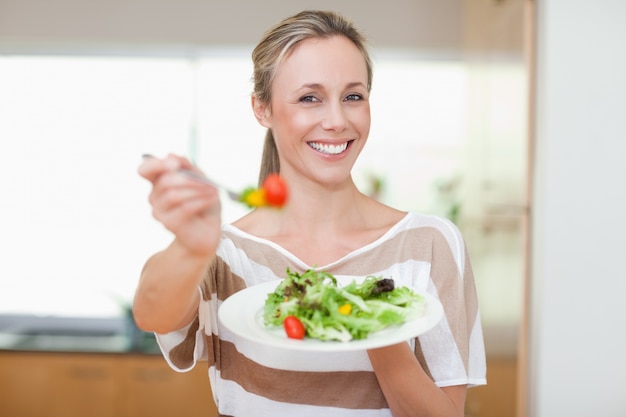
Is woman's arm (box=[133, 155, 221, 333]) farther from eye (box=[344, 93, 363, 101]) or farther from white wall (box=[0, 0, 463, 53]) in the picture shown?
white wall (box=[0, 0, 463, 53])

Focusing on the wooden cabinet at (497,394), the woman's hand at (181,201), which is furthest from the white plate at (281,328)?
the wooden cabinet at (497,394)

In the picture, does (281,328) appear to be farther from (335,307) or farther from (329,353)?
(329,353)

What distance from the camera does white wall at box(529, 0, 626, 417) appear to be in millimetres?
2385

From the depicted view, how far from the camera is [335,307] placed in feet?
3.61

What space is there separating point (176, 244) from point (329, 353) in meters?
0.46

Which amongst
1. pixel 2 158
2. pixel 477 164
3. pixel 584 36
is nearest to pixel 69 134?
pixel 2 158

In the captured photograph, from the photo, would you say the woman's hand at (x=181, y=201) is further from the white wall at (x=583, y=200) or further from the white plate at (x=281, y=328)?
the white wall at (x=583, y=200)

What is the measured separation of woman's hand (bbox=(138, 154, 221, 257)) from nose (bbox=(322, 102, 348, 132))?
0.38 meters

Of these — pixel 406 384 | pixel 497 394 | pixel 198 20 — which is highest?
pixel 198 20

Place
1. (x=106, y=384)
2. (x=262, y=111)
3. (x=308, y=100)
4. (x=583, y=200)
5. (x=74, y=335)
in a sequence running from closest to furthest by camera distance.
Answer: (x=308, y=100) < (x=262, y=111) < (x=583, y=200) < (x=106, y=384) < (x=74, y=335)

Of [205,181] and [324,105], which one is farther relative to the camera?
[324,105]

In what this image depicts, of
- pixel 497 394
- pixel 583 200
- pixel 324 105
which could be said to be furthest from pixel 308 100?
pixel 497 394

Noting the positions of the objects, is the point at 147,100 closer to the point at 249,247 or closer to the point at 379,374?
the point at 249,247

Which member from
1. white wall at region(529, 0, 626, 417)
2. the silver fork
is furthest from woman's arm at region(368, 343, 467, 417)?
white wall at region(529, 0, 626, 417)
